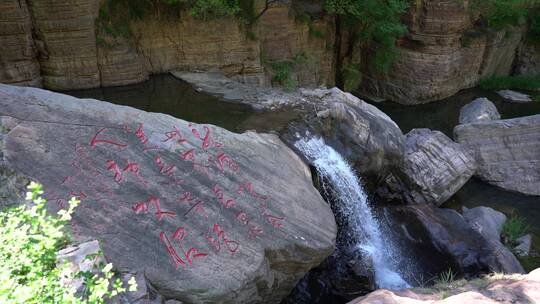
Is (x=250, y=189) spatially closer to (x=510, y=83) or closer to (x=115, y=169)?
(x=115, y=169)

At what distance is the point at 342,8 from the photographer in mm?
14227

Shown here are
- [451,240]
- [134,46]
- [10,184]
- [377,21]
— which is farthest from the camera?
[377,21]

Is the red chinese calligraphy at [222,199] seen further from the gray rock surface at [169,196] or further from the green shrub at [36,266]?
the green shrub at [36,266]

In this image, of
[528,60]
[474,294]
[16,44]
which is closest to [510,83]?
[528,60]

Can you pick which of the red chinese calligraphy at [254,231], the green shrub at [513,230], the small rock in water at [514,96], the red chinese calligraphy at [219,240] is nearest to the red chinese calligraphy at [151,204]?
the red chinese calligraphy at [219,240]

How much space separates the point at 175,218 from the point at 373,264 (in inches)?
175

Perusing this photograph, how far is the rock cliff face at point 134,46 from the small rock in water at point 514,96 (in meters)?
9.24

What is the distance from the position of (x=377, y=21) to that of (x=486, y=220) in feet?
27.4

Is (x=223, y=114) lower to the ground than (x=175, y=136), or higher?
lower

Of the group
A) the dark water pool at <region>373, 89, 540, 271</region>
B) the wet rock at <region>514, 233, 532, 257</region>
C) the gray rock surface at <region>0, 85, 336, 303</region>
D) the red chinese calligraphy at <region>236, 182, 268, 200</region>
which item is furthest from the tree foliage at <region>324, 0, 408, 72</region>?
the red chinese calligraphy at <region>236, 182, 268, 200</region>

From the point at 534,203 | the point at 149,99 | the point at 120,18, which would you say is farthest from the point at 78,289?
the point at 534,203

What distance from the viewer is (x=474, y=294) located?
4648 millimetres

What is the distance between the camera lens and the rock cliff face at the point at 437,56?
16203 mm

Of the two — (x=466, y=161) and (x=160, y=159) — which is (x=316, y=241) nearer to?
(x=160, y=159)
